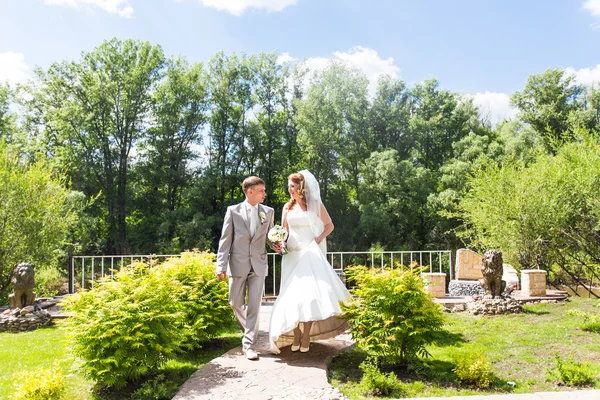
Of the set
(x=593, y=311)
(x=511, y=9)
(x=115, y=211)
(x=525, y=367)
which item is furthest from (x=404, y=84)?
(x=525, y=367)

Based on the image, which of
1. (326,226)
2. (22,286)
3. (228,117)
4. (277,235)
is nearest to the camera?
(277,235)

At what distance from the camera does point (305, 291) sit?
4.72 m

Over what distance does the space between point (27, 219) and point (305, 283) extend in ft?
24.7

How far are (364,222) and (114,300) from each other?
2037 centimetres

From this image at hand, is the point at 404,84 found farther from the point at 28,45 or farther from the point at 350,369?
the point at 350,369

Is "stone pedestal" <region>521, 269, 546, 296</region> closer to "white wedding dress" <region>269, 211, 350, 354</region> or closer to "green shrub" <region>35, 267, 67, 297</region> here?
"white wedding dress" <region>269, 211, 350, 354</region>

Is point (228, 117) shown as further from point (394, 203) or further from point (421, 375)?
point (421, 375)

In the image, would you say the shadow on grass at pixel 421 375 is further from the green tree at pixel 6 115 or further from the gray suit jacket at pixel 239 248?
the green tree at pixel 6 115

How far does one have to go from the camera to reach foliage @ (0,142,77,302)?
9359 mm

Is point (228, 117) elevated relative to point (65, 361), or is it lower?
elevated

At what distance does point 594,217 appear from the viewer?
10.6m

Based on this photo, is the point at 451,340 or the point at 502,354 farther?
the point at 451,340

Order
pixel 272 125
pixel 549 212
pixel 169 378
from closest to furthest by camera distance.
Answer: pixel 169 378 → pixel 549 212 → pixel 272 125

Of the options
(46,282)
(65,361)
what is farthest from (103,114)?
(65,361)
